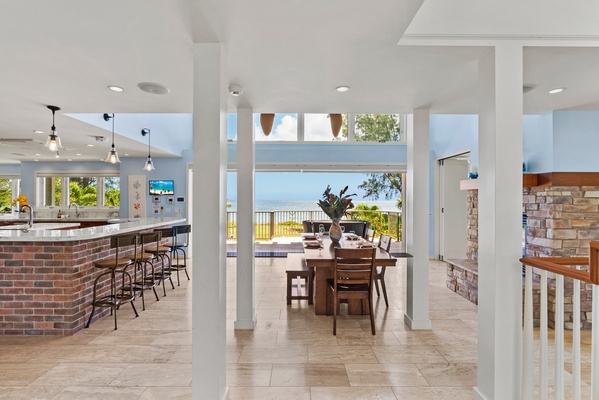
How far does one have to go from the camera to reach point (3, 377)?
248cm

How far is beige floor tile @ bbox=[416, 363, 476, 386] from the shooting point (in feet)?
8.00

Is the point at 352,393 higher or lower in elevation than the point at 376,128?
lower

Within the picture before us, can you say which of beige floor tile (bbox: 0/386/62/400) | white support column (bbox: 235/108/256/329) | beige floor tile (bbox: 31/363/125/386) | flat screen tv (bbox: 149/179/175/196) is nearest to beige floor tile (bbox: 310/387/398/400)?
white support column (bbox: 235/108/256/329)

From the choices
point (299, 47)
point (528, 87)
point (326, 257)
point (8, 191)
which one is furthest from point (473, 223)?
point (8, 191)

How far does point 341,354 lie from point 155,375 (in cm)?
150

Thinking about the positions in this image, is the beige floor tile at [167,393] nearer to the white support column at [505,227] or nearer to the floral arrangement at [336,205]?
the white support column at [505,227]

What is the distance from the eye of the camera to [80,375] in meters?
Result: 2.52

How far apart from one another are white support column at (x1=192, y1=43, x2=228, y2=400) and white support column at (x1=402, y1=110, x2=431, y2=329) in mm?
2233

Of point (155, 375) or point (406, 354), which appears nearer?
point (155, 375)

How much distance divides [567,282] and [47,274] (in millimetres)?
5366

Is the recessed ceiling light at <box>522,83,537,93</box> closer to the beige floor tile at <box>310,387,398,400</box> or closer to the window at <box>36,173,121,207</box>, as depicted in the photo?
the beige floor tile at <box>310,387,398,400</box>

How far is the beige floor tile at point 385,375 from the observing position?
2.42m

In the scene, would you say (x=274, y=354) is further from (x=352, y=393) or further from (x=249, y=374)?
(x=352, y=393)

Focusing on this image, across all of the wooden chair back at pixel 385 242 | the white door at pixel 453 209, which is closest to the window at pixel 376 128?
the white door at pixel 453 209
